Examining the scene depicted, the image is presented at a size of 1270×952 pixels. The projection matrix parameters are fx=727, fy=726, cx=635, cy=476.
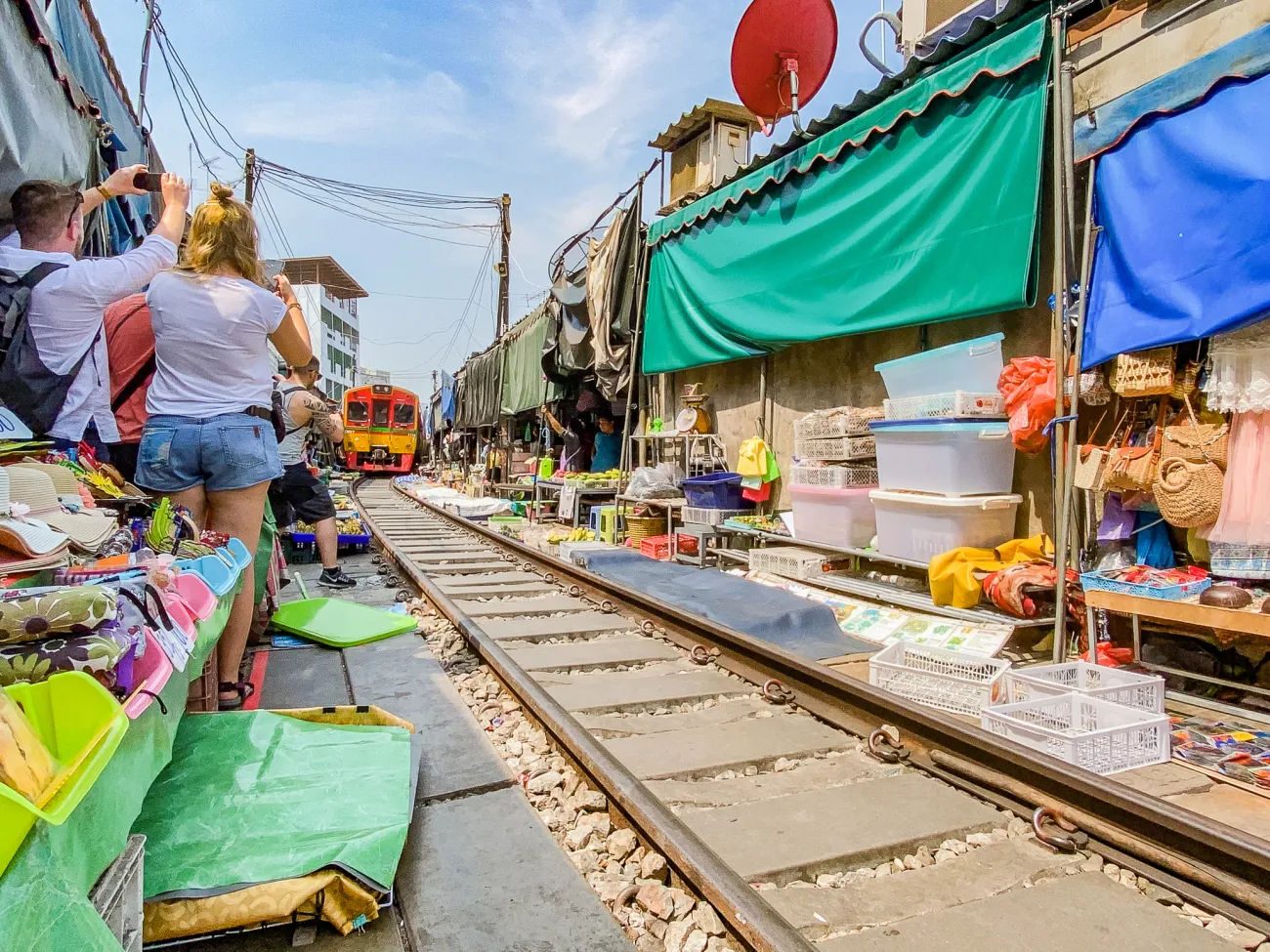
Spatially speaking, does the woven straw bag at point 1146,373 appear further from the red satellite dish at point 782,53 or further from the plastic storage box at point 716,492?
the plastic storage box at point 716,492

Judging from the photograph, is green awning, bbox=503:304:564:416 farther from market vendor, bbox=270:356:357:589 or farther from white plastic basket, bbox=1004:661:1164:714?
white plastic basket, bbox=1004:661:1164:714

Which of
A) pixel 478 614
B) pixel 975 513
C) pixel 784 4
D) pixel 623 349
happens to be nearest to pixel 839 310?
pixel 975 513

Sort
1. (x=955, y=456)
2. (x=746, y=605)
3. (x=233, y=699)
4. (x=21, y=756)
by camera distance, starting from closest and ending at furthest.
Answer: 1. (x=21, y=756)
2. (x=233, y=699)
3. (x=955, y=456)
4. (x=746, y=605)

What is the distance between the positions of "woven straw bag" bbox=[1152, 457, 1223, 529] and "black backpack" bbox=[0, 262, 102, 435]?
192 inches

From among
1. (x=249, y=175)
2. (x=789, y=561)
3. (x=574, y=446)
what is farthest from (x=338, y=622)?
(x=249, y=175)

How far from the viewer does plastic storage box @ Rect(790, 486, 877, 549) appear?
5609 millimetres

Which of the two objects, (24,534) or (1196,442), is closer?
(24,534)

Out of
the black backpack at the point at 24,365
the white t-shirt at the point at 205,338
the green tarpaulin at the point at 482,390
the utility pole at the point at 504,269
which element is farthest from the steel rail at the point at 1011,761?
the utility pole at the point at 504,269

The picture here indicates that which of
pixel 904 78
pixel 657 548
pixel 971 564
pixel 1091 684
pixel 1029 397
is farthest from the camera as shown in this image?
pixel 657 548

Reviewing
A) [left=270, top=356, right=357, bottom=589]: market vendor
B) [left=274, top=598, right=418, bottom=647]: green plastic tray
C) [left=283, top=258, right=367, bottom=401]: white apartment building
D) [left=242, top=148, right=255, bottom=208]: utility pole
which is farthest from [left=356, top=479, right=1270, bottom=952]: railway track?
[left=283, top=258, right=367, bottom=401]: white apartment building

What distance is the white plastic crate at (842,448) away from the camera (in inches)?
227

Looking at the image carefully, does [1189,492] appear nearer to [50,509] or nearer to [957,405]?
[957,405]

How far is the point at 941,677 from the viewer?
130 inches

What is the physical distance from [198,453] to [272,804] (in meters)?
1.48
